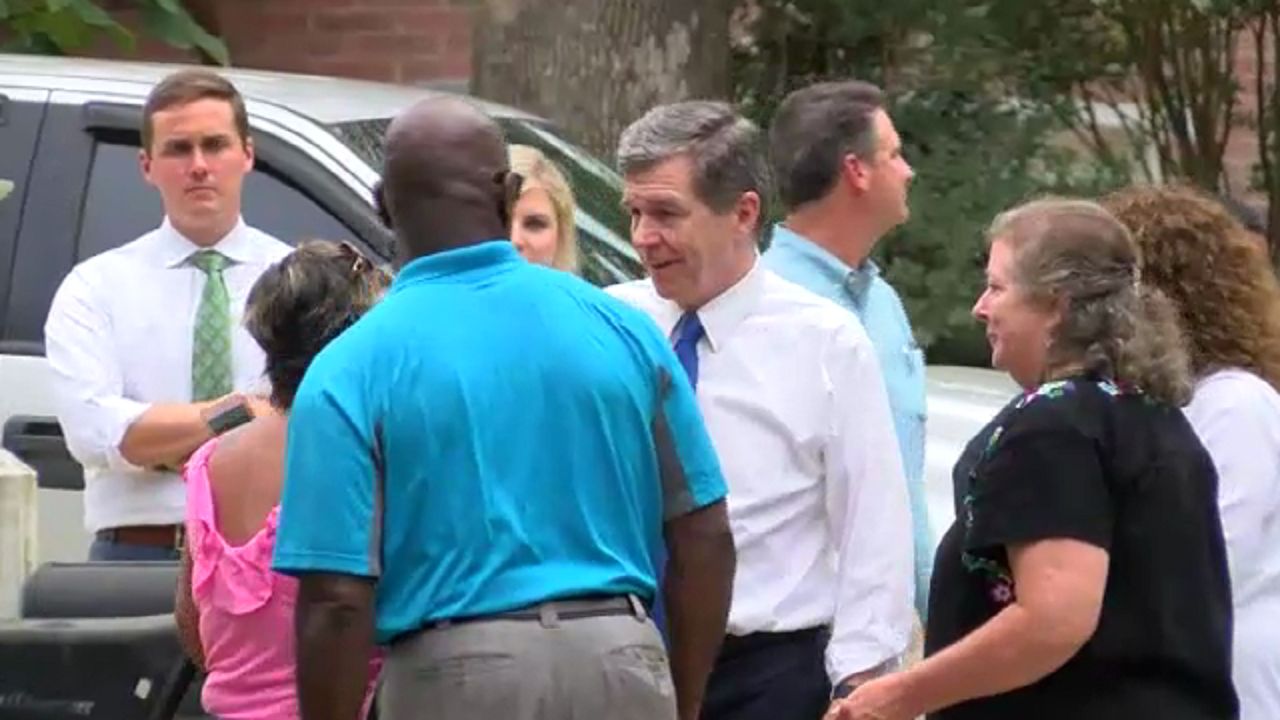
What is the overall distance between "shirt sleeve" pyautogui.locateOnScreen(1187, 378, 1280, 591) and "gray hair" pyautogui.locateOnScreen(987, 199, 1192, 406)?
1.15ft

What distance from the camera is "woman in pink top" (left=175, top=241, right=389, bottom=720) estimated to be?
426 centimetres

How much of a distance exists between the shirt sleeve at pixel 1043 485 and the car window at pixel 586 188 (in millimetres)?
2272

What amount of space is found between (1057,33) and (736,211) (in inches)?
245

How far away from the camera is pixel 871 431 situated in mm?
4527

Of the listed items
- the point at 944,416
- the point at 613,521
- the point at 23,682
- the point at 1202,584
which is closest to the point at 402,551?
the point at 613,521

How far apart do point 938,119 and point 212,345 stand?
17.1 feet

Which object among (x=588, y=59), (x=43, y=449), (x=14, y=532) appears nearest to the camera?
(x=14, y=532)

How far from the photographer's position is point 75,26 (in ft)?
29.6

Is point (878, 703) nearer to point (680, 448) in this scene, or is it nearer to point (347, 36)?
point (680, 448)

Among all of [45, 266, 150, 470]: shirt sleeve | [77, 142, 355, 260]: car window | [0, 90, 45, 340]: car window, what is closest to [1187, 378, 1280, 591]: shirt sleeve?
[45, 266, 150, 470]: shirt sleeve

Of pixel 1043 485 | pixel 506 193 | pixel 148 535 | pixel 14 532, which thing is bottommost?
pixel 148 535

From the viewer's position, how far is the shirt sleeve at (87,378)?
550cm

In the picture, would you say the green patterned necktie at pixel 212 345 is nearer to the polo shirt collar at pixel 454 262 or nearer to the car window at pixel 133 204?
the car window at pixel 133 204

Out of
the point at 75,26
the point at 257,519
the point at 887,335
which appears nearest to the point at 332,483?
the point at 257,519
